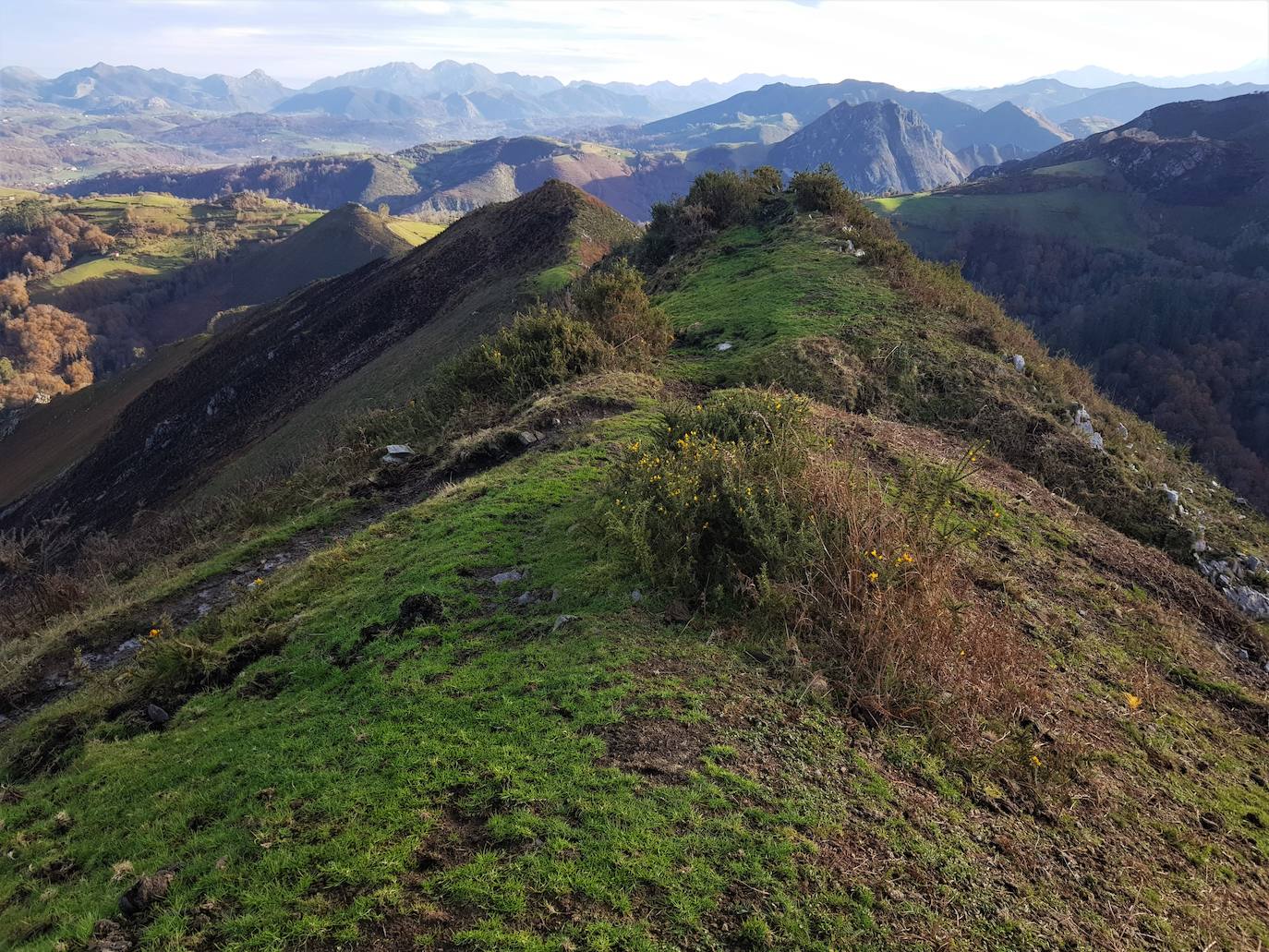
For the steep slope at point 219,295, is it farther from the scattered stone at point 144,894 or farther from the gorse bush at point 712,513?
the scattered stone at point 144,894

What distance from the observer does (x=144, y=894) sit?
152 inches

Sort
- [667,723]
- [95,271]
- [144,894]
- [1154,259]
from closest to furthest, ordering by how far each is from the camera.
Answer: [144,894] → [667,723] → [1154,259] → [95,271]

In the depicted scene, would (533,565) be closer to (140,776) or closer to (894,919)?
(140,776)

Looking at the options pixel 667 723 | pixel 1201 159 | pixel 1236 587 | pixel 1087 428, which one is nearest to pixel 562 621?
pixel 667 723

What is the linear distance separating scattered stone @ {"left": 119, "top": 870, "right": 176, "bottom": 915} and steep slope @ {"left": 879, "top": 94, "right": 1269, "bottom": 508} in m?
54.3

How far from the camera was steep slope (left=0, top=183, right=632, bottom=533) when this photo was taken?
30953 millimetres

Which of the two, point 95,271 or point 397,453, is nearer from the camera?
point 397,453

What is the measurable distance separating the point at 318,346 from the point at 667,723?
124ft

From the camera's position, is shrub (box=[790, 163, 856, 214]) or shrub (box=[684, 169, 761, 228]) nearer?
shrub (box=[790, 163, 856, 214])

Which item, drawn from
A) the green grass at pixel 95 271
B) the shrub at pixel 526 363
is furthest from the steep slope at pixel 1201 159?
the green grass at pixel 95 271

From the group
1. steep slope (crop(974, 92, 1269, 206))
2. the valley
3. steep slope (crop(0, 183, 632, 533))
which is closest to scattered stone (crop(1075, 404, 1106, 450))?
the valley

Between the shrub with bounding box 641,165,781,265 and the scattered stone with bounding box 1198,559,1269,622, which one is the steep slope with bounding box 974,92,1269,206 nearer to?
the shrub with bounding box 641,165,781,265

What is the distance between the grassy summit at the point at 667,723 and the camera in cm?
377

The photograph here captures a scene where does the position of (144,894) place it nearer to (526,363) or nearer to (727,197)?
(526,363)
